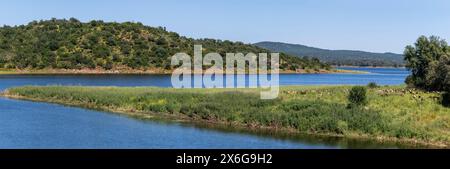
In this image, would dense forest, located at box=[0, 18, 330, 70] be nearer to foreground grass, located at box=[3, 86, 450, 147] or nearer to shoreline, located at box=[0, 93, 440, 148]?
foreground grass, located at box=[3, 86, 450, 147]

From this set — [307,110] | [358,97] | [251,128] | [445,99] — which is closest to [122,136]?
[251,128]

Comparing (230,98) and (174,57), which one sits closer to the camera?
(230,98)

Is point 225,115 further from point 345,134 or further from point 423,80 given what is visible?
point 423,80

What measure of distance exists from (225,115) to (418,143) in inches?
524

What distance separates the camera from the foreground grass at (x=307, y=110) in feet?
119

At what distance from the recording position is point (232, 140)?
3325 centimetres

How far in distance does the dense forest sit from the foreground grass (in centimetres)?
8352

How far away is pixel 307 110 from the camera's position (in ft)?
131

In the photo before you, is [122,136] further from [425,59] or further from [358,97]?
[425,59]

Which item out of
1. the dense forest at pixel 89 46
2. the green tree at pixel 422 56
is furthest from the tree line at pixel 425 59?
the dense forest at pixel 89 46

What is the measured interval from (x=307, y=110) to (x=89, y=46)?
11281 cm
